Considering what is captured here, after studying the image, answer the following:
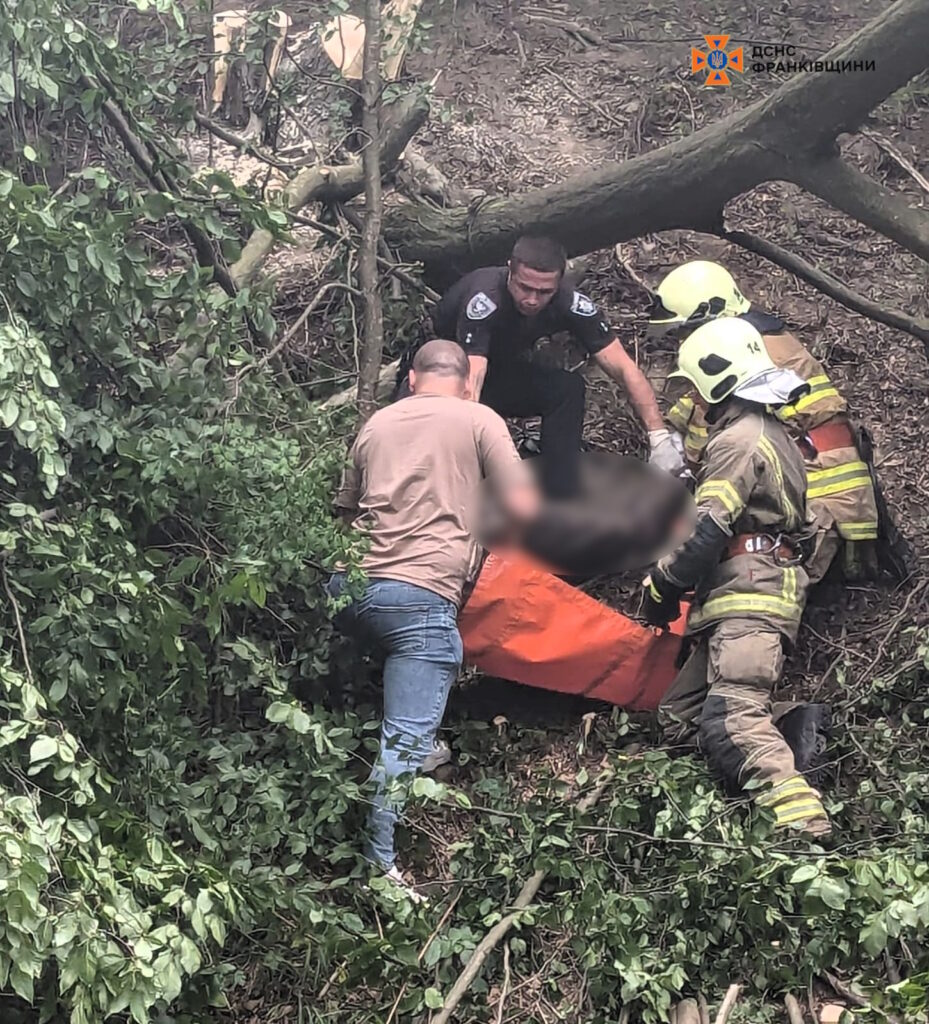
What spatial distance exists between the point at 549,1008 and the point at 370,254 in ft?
10.4

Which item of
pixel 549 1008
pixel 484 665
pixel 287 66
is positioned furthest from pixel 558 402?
pixel 287 66

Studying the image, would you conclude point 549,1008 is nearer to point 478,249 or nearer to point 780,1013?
point 780,1013

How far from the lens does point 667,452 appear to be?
4.99 m

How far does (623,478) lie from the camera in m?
4.61

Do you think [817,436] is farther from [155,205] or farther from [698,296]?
[155,205]

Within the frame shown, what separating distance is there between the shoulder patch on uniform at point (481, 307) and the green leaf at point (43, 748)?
2.93 metres

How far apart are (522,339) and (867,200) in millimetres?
1574

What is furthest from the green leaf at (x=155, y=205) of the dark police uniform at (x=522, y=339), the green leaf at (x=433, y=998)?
the green leaf at (x=433, y=998)

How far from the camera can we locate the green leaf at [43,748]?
2.68 metres

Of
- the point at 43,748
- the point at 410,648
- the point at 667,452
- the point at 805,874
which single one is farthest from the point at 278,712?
the point at 667,452

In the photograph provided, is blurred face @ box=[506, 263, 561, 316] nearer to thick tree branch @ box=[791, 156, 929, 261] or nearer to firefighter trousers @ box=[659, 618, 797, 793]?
thick tree branch @ box=[791, 156, 929, 261]

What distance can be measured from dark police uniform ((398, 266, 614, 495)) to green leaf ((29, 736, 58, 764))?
2.70 m

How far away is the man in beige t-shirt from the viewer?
3.93 metres

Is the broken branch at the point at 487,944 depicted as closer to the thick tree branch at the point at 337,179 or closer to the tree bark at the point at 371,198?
the tree bark at the point at 371,198
